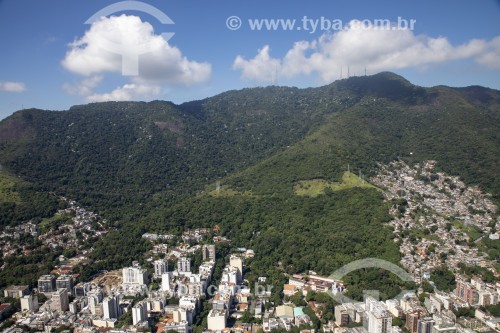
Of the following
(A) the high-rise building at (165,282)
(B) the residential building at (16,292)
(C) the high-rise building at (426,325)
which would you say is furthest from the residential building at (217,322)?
(B) the residential building at (16,292)

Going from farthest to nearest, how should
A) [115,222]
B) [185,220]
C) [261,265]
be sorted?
1. [115,222]
2. [185,220]
3. [261,265]

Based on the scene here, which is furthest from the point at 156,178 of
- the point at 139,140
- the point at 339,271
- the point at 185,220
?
the point at 339,271

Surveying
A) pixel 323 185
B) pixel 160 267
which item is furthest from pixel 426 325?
pixel 323 185

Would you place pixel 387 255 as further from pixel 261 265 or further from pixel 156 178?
pixel 156 178

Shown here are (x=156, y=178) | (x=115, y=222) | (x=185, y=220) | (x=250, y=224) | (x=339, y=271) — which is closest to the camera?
(x=339, y=271)

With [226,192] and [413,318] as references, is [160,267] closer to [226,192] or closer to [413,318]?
[226,192]

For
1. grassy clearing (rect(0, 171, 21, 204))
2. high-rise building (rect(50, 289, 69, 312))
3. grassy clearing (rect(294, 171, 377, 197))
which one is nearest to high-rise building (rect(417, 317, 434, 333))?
grassy clearing (rect(294, 171, 377, 197))
